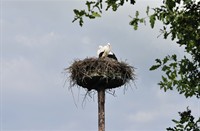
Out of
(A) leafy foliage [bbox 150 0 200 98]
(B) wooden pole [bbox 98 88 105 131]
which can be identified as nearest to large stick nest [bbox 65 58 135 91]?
(B) wooden pole [bbox 98 88 105 131]

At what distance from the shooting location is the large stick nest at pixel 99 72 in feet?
58.8

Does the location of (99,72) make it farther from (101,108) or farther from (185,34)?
(185,34)

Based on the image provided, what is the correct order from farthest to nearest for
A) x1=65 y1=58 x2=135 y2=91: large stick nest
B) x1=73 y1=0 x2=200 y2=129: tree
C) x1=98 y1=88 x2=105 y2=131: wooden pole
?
x1=98 y1=88 x2=105 y2=131: wooden pole < x1=65 y1=58 x2=135 y2=91: large stick nest < x1=73 y1=0 x2=200 y2=129: tree

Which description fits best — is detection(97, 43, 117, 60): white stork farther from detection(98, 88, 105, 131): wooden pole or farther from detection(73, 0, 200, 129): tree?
detection(73, 0, 200, 129): tree

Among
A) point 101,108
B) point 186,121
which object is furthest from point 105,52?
point 186,121

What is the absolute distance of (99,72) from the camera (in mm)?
17906

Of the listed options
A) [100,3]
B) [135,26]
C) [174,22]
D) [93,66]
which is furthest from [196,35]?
[93,66]

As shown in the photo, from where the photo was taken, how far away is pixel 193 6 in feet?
18.0

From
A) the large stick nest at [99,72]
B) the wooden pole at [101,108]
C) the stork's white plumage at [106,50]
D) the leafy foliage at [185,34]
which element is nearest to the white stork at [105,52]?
the stork's white plumage at [106,50]

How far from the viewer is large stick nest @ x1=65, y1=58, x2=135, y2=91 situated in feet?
58.8

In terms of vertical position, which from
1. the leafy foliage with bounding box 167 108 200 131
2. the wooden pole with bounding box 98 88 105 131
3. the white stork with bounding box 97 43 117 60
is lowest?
the leafy foliage with bounding box 167 108 200 131

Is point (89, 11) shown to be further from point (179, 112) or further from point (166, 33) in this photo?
point (179, 112)

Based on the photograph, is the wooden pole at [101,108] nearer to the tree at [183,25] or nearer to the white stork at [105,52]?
the white stork at [105,52]

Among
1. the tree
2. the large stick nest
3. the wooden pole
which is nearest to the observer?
the tree
